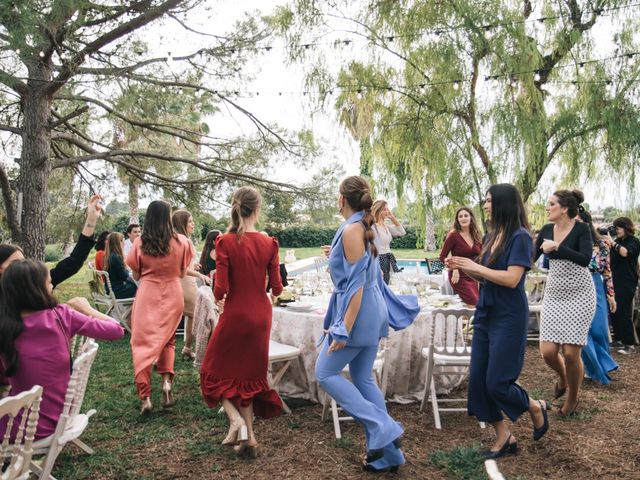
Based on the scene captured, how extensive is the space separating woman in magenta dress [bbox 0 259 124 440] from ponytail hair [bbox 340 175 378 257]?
5.17ft

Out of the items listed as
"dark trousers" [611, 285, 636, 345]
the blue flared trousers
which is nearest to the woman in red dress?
the blue flared trousers

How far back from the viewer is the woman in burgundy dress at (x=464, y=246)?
599 cm

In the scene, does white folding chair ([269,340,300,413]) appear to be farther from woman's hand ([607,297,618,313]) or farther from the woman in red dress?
woman's hand ([607,297,618,313])

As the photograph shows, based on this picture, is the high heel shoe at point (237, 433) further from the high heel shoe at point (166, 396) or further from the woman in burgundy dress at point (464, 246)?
the woman in burgundy dress at point (464, 246)

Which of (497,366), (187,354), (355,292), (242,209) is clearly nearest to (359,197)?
(355,292)

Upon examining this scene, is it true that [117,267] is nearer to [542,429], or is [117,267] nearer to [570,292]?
[570,292]

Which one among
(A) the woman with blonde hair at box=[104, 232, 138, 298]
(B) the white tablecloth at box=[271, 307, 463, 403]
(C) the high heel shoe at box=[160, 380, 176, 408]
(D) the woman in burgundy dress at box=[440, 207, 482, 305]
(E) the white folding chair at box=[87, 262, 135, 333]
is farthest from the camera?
(A) the woman with blonde hair at box=[104, 232, 138, 298]

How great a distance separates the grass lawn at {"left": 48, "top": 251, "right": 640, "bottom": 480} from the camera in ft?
11.4

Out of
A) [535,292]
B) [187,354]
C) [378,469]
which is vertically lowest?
[187,354]

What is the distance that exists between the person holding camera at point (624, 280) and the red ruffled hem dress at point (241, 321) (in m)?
5.00

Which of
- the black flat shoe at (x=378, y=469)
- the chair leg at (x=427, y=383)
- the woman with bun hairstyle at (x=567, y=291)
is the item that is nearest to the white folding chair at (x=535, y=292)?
the woman with bun hairstyle at (x=567, y=291)

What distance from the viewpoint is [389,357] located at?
480 centimetres

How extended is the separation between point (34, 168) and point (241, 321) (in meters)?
6.06

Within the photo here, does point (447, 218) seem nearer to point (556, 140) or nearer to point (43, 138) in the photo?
point (556, 140)
